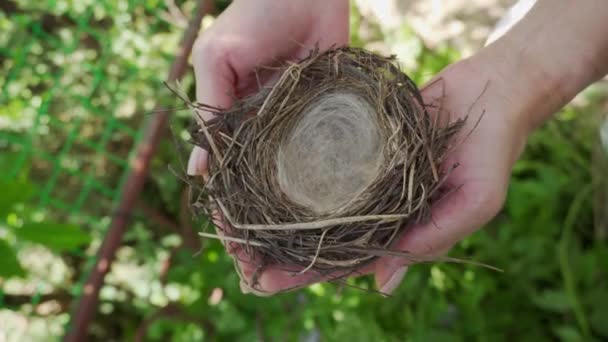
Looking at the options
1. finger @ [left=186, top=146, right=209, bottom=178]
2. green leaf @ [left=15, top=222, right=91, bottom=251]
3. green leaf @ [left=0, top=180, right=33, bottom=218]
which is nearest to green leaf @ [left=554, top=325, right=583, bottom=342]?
finger @ [left=186, top=146, right=209, bottom=178]

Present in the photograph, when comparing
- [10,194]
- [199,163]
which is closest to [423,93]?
[199,163]

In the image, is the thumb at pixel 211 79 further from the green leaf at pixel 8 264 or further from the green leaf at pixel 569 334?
the green leaf at pixel 569 334

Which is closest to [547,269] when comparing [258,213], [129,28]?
[258,213]

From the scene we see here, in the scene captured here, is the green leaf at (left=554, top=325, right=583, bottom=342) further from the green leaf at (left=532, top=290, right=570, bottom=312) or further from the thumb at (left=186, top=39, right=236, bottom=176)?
the thumb at (left=186, top=39, right=236, bottom=176)

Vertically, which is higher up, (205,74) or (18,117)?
(205,74)

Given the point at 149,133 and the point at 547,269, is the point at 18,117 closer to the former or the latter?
the point at 149,133

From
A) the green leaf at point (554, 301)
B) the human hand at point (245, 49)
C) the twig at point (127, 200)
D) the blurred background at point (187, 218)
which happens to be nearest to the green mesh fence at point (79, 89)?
the blurred background at point (187, 218)

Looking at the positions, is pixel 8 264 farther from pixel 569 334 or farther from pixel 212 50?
pixel 569 334
